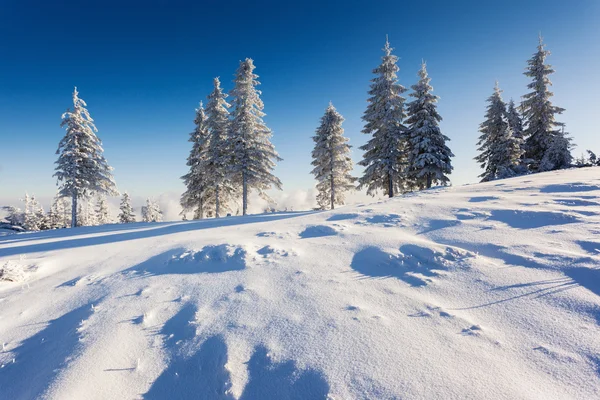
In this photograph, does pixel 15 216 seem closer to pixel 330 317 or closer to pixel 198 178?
pixel 198 178

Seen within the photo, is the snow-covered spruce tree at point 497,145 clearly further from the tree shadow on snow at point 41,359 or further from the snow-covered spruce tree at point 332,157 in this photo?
the tree shadow on snow at point 41,359

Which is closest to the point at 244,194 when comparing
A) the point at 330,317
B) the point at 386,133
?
the point at 386,133

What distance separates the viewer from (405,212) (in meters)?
7.82

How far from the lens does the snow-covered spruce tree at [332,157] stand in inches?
898

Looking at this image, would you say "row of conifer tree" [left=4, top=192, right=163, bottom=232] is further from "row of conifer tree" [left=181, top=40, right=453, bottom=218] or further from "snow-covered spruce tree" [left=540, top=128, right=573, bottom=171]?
"snow-covered spruce tree" [left=540, top=128, right=573, bottom=171]

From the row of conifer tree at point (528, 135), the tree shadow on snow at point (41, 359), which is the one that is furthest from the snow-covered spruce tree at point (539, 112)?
the tree shadow on snow at point (41, 359)

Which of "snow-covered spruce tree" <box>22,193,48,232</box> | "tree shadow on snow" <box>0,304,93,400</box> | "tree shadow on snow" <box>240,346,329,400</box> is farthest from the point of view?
"snow-covered spruce tree" <box>22,193,48,232</box>

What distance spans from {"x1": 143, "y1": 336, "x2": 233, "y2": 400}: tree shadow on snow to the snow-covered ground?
0.02 metres

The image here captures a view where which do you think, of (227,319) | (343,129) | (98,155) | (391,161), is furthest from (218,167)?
(227,319)

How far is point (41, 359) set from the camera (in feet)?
10.9

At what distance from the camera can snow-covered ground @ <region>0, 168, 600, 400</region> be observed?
→ 266 cm

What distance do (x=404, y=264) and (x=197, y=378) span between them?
3792mm

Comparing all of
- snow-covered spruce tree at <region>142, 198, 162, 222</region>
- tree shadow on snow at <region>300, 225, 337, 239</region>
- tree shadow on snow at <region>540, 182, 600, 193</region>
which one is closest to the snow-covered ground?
tree shadow on snow at <region>300, 225, 337, 239</region>

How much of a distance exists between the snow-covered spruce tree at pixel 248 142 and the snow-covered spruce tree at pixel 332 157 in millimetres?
4234
